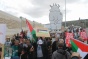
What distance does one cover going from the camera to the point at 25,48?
40.5 feet

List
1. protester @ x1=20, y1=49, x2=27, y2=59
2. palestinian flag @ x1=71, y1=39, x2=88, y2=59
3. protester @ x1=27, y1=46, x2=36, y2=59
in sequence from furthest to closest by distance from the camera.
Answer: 1. protester @ x1=27, y1=46, x2=36, y2=59
2. protester @ x1=20, y1=49, x2=27, y2=59
3. palestinian flag @ x1=71, y1=39, x2=88, y2=59

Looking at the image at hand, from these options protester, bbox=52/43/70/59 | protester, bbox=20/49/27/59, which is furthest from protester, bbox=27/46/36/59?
protester, bbox=52/43/70/59

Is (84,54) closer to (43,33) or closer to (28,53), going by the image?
(28,53)

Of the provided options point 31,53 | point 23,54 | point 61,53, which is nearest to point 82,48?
point 61,53

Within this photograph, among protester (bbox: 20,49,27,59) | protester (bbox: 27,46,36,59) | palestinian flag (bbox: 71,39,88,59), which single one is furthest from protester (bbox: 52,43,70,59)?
protester (bbox: 27,46,36,59)

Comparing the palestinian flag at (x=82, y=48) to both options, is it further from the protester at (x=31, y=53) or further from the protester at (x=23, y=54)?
the protester at (x=31, y=53)

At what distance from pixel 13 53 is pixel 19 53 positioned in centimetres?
27

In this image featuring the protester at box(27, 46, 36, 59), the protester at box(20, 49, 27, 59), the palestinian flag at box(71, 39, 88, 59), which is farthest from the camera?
the protester at box(27, 46, 36, 59)

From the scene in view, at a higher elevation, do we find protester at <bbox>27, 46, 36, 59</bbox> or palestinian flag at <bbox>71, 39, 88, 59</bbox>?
palestinian flag at <bbox>71, 39, 88, 59</bbox>

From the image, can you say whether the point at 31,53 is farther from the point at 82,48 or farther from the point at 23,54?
the point at 82,48

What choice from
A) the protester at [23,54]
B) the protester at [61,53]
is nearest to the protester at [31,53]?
the protester at [23,54]

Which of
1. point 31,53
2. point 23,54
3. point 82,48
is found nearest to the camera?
point 82,48

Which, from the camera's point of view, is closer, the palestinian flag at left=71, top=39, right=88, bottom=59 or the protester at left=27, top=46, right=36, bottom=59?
the palestinian flag at left=71, top=39, right=88, bottom=59

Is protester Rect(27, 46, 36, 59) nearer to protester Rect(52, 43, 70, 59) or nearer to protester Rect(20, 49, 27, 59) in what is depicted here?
protester Rect(20, 49, 27, 59)
